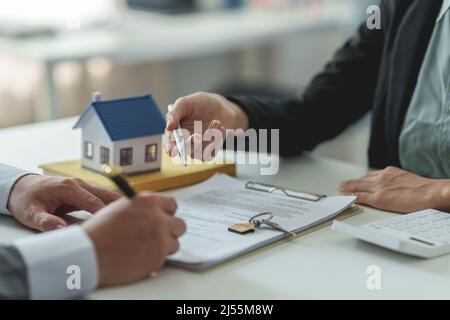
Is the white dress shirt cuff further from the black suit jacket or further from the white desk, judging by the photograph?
the black suit jacket

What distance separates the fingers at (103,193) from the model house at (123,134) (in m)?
0.16

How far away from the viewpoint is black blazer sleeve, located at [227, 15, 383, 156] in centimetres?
167

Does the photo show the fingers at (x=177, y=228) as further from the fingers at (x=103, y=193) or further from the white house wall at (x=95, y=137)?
the white house wall at (x=95, y=137)

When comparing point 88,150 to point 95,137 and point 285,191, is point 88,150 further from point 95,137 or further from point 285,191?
point 285,191

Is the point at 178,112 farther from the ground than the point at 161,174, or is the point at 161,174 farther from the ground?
the point at 178,112

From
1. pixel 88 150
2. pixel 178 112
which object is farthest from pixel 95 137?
pixel 178 112

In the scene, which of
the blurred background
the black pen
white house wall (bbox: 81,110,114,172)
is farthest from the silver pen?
the blurred background

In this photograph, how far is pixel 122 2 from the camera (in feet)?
12.9

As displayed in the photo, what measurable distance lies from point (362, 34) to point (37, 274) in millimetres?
973

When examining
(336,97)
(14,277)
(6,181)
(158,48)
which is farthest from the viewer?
(158,48)

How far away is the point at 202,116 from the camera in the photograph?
1.45 meters

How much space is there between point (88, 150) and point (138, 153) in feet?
0.31
